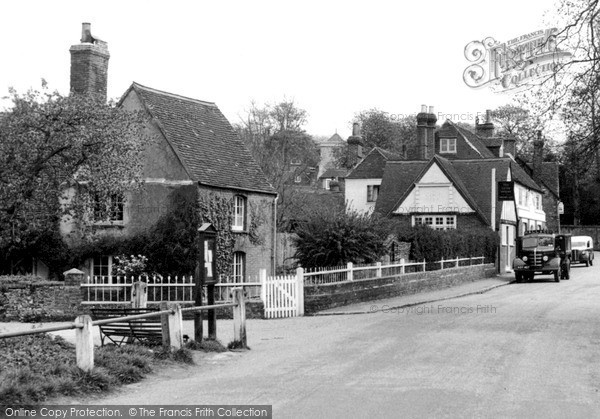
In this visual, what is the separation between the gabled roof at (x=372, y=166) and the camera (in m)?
62.1

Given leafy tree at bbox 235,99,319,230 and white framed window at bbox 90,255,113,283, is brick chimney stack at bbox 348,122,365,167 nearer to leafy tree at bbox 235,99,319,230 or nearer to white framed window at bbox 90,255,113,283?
leafy tree at bbox 235,99,319,230

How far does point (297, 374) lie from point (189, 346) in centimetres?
324

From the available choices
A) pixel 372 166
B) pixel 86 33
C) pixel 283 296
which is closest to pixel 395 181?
pixel 372 166

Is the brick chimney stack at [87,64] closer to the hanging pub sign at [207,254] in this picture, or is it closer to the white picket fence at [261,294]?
the white picket fence at [261,294]

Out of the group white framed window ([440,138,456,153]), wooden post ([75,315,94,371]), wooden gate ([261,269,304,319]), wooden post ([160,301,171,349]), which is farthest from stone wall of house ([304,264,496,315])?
white framed window ([440,138,456,153])

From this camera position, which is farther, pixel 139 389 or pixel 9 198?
pixel 9 198

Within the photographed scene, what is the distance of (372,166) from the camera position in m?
62.6

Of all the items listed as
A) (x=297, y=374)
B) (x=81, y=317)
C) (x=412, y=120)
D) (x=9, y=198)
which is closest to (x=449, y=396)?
(x=297, y=374)

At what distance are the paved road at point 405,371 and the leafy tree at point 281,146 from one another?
2958 cm

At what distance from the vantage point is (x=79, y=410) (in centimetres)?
917

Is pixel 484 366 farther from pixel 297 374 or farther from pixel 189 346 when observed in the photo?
pixel 189 346

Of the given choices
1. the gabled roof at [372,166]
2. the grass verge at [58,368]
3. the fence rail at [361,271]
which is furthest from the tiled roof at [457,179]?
the grass verge at [58,368]

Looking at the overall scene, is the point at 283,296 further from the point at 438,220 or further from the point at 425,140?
the point at 425,140

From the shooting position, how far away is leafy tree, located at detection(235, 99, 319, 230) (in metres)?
52.9
